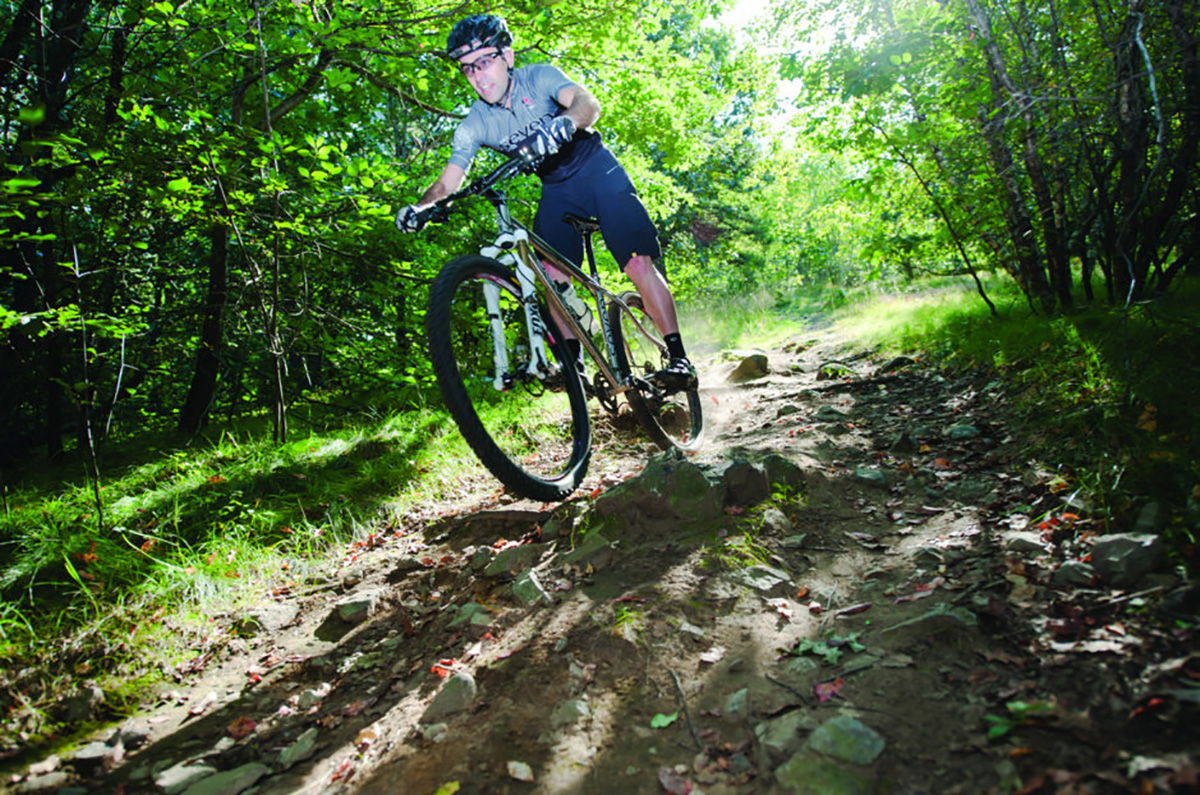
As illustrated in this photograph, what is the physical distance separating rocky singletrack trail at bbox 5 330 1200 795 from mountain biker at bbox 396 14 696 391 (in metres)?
1.28

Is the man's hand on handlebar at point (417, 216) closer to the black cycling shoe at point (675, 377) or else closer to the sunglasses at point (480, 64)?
the sunglasses at point (480, 64)

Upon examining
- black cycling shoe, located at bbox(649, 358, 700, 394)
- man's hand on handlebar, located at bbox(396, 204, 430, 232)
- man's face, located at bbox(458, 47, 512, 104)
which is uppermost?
man's face, located at bbox(458, 47, 512, 104)

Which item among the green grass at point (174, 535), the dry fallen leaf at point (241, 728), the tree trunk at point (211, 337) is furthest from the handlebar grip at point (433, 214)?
the tree trunk at point (211, 337)

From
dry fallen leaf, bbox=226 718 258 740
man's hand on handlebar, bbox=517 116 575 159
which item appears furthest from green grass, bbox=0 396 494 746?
man's hand on handlebar, bbox=517 116 575 159

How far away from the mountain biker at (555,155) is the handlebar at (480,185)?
0.12ft

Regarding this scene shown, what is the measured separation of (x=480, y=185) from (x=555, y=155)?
84 cm

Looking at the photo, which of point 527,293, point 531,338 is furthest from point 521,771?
point 527,293

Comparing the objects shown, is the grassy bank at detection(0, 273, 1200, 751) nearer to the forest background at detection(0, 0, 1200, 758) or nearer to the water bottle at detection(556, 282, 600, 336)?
the forest background at detection(0, 0, 1200, 758)

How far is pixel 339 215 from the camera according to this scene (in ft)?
15.4

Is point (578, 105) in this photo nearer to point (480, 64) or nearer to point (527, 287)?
point (480, 64)

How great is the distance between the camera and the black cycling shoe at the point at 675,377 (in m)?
3.69

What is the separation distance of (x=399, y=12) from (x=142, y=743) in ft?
16.7

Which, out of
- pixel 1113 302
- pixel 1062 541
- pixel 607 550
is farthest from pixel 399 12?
pixel 1113 302

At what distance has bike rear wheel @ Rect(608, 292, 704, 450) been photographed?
3.88m
